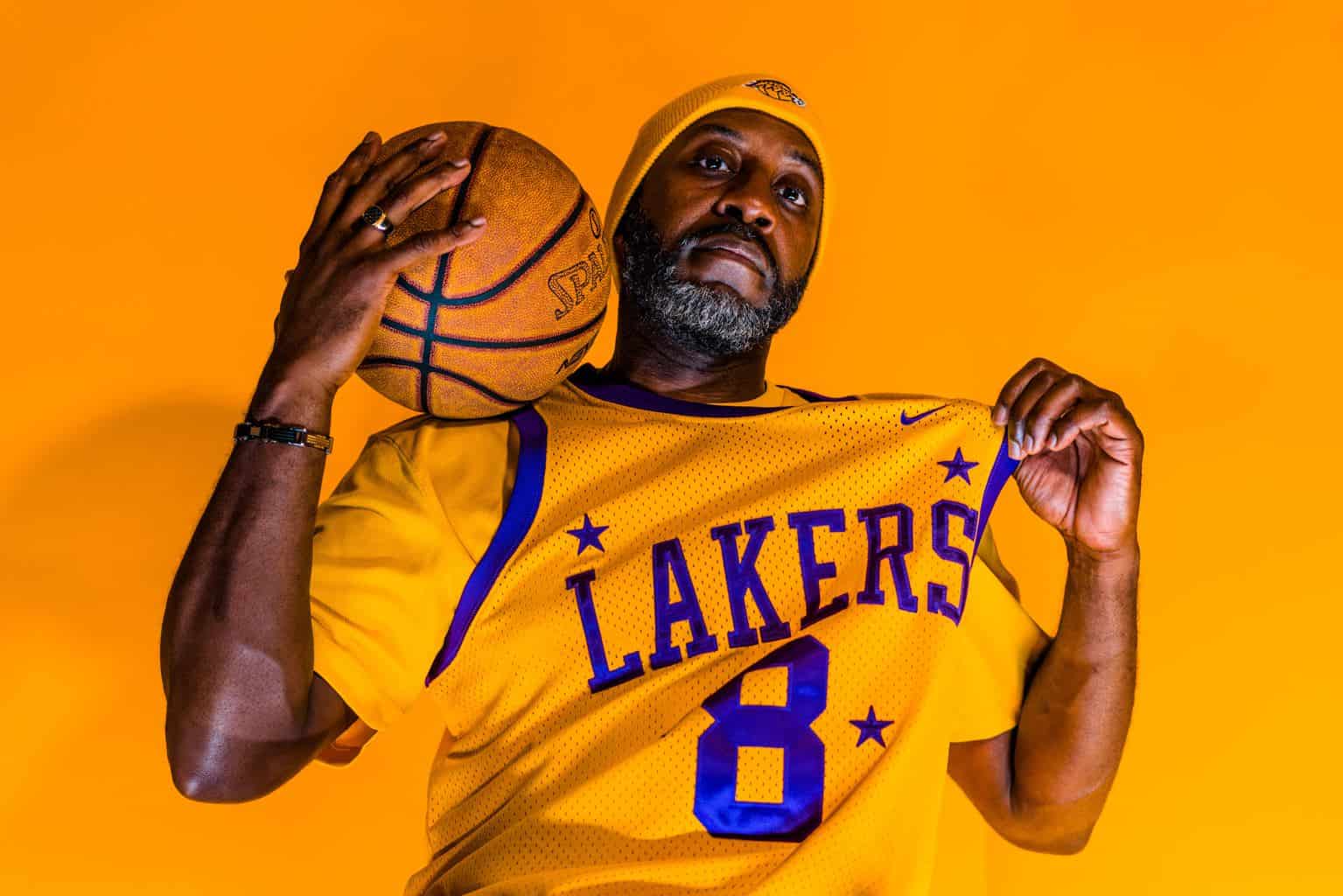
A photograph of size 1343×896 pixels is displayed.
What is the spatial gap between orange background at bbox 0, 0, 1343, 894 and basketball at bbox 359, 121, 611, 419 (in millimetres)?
851

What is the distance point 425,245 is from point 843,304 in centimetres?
128

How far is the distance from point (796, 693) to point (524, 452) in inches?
13.9

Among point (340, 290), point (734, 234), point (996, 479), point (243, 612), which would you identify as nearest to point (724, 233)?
point (734, 234)

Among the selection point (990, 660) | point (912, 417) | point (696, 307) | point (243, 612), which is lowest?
point (243, 612)

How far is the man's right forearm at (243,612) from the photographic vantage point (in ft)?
4.24

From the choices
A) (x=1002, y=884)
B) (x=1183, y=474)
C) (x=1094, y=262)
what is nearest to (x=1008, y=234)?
(x=1094, y=262)

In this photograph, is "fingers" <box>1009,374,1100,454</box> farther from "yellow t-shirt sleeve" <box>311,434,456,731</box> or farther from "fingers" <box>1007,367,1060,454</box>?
"yellow t-shirt sleeve" <box>311,434,456,731</box>

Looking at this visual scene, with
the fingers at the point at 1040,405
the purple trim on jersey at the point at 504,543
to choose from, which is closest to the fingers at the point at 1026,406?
the fingers at the point at 1040,405

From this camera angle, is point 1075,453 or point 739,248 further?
point 739,248

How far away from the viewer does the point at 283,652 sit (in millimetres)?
1312

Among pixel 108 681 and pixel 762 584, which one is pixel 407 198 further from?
pixel 108 681

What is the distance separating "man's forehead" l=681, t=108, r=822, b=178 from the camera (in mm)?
1852

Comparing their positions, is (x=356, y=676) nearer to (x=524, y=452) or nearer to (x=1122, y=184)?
(x=524, y=452)

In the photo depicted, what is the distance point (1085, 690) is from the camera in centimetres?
161
